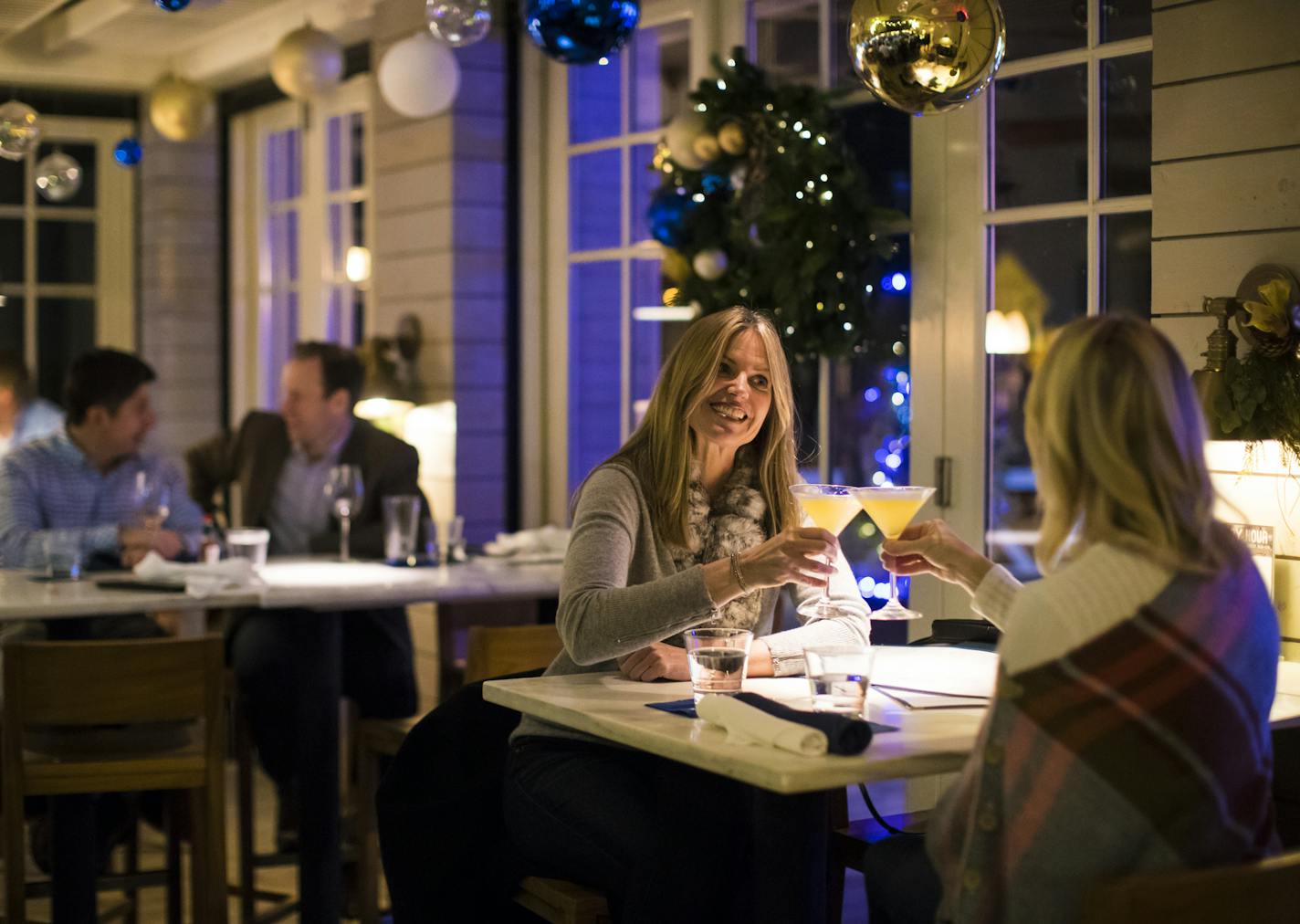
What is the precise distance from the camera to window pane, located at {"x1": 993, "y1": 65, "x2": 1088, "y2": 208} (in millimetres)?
3973

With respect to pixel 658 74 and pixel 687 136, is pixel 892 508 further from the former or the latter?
pixel 658 74

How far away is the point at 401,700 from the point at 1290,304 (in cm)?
250

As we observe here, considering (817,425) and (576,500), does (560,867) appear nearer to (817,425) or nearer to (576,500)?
(576,500)

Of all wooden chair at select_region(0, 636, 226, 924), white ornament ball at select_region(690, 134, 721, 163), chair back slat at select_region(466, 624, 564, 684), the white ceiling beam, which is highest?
the white ceiling beam

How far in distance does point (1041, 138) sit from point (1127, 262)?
450 millimetres

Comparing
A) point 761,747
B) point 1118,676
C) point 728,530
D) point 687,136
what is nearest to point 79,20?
point 687,136

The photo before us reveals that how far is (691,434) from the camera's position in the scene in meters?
2.94

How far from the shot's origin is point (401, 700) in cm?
438

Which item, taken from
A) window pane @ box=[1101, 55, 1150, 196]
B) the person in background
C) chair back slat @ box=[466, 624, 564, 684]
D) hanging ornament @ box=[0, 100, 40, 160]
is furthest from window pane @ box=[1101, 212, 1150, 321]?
the person in background

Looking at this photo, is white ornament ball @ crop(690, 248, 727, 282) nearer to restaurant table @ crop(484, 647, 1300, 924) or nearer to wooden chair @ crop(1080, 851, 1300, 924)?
restaurant table @ crop(484, 647, 1300, 924)

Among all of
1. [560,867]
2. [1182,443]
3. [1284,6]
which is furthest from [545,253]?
[1182,443]

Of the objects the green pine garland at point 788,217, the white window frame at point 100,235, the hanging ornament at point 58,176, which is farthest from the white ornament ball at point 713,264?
the white window frame at point 100,235

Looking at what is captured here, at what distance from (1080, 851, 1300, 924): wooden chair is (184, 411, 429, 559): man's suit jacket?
3.14 meters

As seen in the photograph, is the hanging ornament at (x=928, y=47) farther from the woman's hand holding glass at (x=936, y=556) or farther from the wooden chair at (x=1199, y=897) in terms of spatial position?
the wooden chair at (x=1199, y=897)
